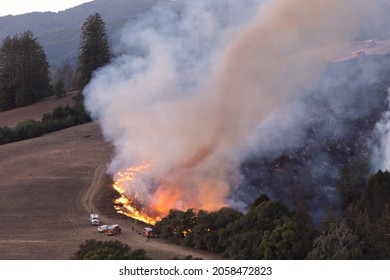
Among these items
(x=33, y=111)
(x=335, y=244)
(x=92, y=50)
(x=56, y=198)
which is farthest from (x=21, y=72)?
(x=335, y=244)

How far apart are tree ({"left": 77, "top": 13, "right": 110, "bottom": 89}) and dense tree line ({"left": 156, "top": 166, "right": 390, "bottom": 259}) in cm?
5526

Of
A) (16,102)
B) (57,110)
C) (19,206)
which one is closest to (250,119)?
(19,206)

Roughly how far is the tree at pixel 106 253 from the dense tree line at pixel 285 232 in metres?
6.85

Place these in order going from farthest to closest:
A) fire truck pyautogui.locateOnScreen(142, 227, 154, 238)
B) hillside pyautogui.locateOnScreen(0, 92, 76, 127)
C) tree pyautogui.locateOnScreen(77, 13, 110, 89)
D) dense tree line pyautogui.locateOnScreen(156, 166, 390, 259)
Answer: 1. tree pyautogui.locateOnScreen(77, 13, 110, 89)
2. hillside pyautogui.locateOnScreen(0, 92, 76, 127)
3. fire truck pyautogui.locateOnScreen(142, 227, 154, 238)
4. dense tree line pyautogui.locateOnScreen(156, 166, 390, 259)

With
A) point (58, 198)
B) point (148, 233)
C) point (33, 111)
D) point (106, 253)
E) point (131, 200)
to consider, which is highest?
point (33, 111)

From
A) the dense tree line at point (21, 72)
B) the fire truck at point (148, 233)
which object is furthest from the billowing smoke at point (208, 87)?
the dense tree line at point (21, 72)

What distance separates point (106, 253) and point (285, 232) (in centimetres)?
1001

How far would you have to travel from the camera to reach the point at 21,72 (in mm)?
93562

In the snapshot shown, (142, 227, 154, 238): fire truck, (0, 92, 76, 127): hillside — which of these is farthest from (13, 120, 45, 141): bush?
(142, 227, 154, 238): fire truck

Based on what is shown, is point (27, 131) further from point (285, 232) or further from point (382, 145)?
point (285, 232)

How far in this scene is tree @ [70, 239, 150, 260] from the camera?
88.7 feet

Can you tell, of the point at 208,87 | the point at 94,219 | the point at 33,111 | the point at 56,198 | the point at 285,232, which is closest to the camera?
the point at 285,232

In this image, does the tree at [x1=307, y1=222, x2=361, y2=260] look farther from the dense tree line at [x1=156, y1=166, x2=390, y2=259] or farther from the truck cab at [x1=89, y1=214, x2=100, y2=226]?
the truck cab at [x1=89, y1=214, x2=100, y2=226]

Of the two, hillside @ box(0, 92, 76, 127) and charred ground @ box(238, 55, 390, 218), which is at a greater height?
hillside @ box(0, 92, 76, 127)
